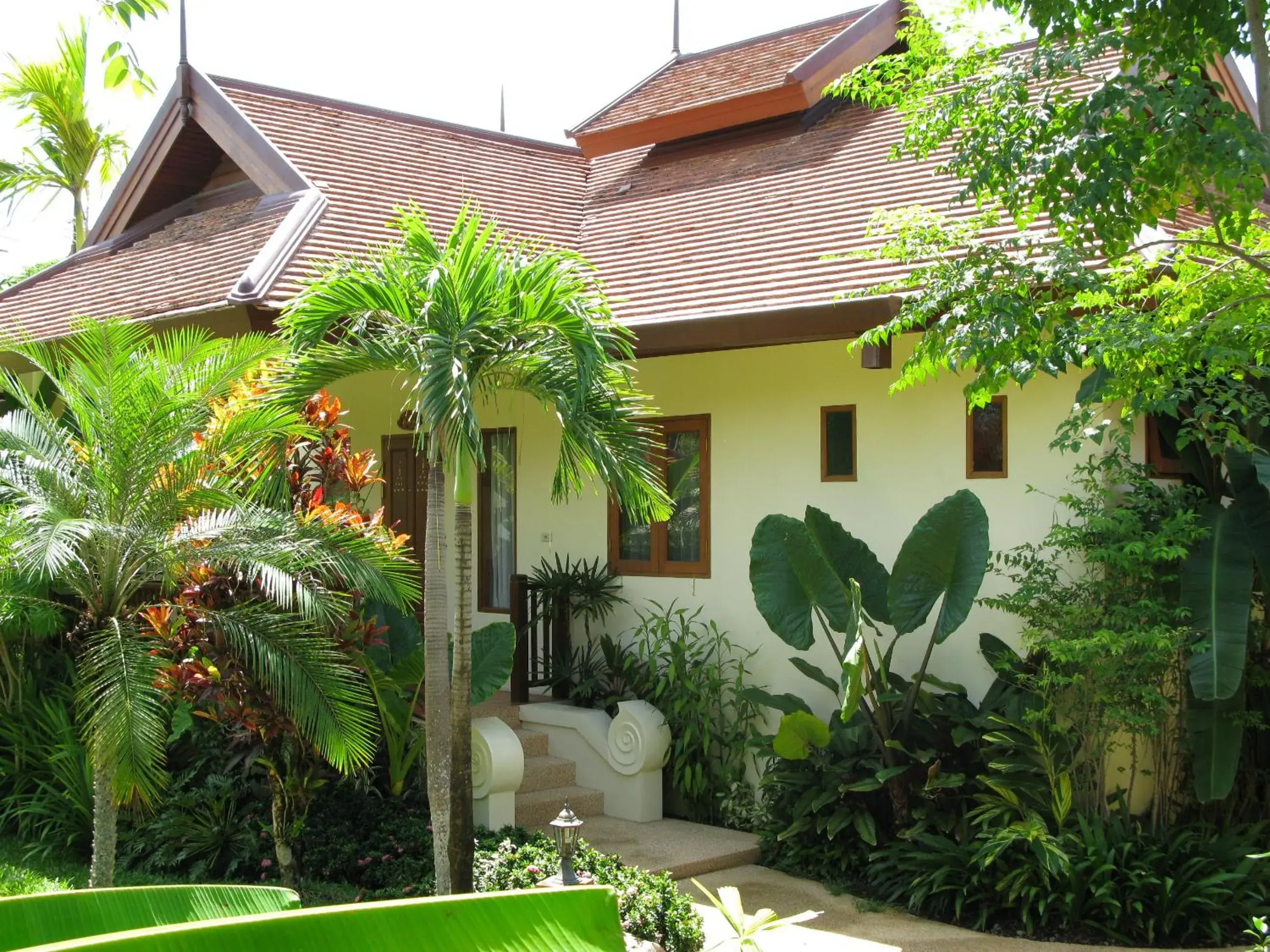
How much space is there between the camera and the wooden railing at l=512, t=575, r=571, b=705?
10781mm

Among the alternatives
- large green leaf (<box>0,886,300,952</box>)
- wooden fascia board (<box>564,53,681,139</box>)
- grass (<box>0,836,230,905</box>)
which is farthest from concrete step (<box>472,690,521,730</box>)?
large green leaf (<box>0,886,300,952</box>)

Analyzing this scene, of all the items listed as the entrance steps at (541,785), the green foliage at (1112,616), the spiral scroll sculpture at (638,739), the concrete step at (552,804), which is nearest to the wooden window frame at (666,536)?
the spiral scroll sculpture at (638,739)

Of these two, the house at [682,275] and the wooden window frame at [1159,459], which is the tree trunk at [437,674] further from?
the wooden window frame at [1159,459]

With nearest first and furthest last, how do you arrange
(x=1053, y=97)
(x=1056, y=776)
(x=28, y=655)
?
1. (x=1053, y=97)
2. (x=1056, y=776)
3. (x=28, y=655)

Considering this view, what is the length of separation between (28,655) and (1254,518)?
906 centimetres

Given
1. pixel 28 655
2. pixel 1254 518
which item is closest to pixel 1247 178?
pixel 1254 518

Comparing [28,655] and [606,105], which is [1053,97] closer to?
[28,655]

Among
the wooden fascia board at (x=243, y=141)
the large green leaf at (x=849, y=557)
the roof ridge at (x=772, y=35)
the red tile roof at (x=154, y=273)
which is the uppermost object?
the roof ridge at (x=772, y=35)

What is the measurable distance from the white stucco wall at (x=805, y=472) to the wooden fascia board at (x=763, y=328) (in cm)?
42

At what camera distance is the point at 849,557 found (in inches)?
358

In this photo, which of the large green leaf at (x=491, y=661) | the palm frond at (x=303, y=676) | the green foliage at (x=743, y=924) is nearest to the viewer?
the green foliage at (x=743, y=924)

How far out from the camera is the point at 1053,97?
18.1ft

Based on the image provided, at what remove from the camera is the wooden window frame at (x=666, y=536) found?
34.8ft

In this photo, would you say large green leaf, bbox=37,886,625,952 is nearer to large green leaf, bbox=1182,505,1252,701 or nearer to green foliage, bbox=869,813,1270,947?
green foliage, bbox=869,813,1270,947
